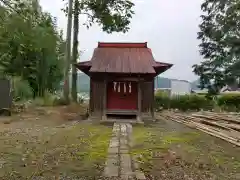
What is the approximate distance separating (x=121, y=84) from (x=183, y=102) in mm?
10819

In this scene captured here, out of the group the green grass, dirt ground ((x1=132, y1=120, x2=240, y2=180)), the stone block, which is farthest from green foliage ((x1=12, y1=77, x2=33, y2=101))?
the stone block

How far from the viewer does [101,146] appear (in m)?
9.00

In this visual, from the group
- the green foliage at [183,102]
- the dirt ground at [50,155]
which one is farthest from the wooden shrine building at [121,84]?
the green foliage at [183,102]

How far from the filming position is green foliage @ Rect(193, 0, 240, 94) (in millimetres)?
30609

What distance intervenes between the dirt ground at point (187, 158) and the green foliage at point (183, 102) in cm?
1560

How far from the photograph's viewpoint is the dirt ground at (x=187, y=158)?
6320mm

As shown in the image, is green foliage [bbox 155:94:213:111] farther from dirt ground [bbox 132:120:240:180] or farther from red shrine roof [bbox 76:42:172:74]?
dirt ground [bbox 132:120:240:180]

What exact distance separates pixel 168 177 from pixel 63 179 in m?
1.69

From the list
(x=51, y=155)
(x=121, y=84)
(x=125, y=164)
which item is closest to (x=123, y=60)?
(x=121, y=84)

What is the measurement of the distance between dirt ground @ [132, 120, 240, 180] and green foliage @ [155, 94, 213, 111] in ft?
51.2

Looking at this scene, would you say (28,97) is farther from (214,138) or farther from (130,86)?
(214,138)

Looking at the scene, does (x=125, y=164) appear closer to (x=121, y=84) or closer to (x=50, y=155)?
(x=50, y=155)

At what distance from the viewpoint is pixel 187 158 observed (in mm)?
7773

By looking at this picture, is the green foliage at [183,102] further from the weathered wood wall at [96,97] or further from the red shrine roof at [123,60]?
the weathered wood wall at [96,97]
